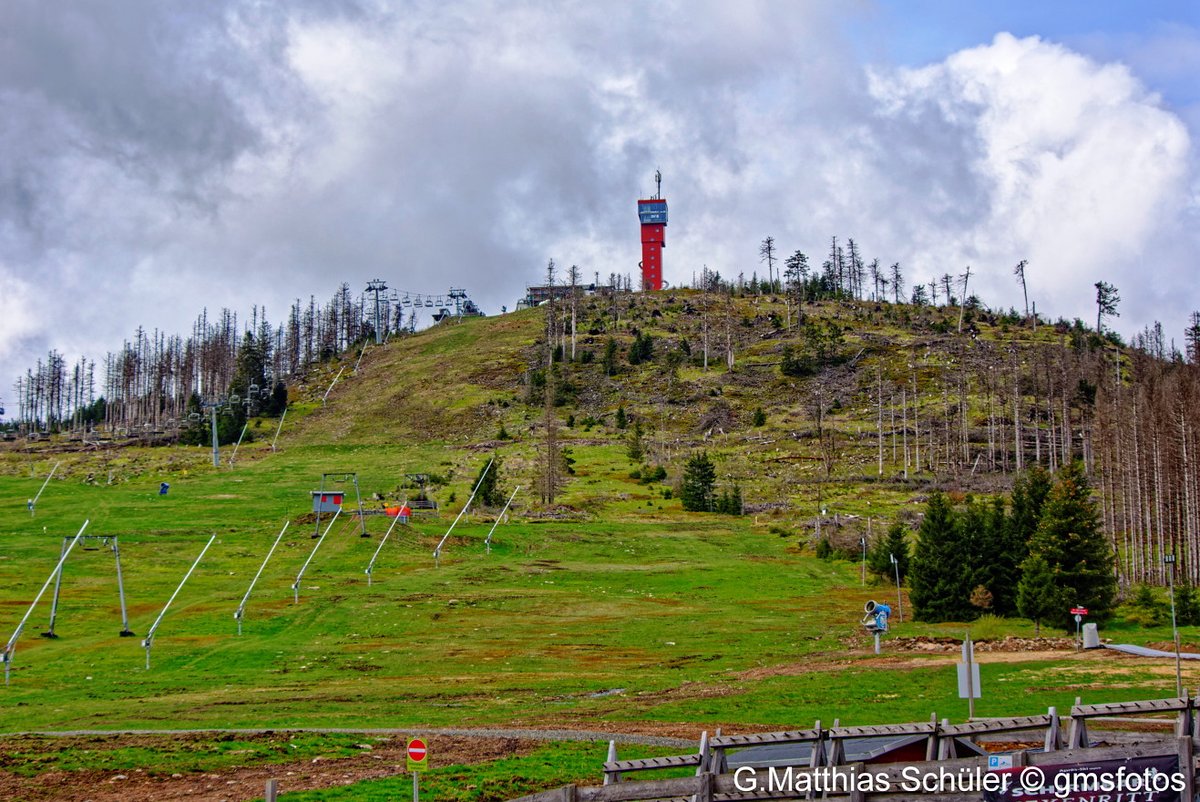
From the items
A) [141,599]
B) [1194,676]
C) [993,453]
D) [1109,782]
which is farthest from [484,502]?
[1109,782]

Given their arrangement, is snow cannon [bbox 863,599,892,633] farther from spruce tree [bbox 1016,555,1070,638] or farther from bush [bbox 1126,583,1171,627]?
bush [bbox 1126,583,1171,627]

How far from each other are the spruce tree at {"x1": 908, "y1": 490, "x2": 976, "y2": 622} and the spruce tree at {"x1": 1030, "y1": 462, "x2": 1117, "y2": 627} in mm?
5059

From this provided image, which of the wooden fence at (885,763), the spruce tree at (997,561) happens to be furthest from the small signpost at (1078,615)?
the wooden fence at (885,763)

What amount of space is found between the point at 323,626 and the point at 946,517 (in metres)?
34.2

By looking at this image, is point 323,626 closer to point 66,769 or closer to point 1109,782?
point 66,769

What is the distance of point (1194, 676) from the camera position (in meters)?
37.6

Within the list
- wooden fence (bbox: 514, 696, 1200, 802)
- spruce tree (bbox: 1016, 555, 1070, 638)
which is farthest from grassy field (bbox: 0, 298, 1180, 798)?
wooden fence (bbox: 514, 696, 1200, 802)

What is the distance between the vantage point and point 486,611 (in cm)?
6594

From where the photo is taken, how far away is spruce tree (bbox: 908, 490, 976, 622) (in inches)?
2388

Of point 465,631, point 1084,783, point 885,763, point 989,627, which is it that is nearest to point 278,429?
point 465,631

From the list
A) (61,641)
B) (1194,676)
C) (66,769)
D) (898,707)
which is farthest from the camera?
(61,641)

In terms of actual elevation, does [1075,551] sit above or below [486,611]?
above

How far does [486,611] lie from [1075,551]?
3171 centimetres

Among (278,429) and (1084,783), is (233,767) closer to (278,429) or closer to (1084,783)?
(1084,783)
